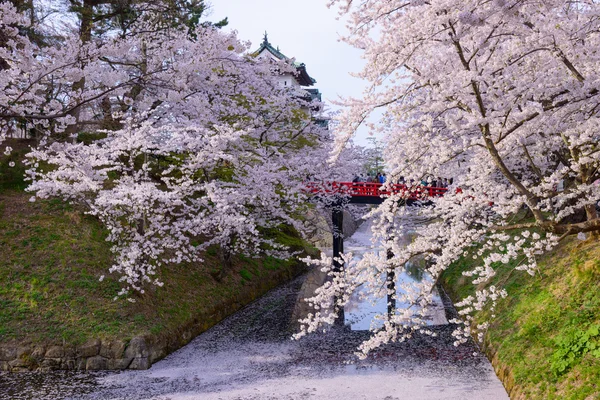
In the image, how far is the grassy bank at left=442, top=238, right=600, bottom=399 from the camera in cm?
811

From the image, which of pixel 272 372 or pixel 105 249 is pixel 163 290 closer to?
pixel 105 249

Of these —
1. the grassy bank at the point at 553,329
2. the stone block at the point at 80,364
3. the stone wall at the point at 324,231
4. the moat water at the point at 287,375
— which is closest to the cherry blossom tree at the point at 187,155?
the stone block at the point at 80,364

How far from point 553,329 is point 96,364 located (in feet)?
32.5

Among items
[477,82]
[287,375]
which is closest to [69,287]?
[287,375]

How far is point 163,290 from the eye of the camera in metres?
15.4

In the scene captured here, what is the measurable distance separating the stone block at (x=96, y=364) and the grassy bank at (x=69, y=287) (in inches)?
19.4

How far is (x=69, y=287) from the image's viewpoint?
1384cm

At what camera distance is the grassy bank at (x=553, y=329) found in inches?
319

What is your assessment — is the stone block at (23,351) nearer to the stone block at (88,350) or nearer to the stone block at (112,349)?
the stone block at (88,350)

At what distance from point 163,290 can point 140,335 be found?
9.43 feet

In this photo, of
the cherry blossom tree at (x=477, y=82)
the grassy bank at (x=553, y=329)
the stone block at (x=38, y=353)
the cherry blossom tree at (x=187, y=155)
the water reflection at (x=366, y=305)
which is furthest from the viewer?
the water reflection at (x=366, y=305)

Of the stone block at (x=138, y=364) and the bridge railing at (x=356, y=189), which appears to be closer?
the stone block at (x=138, y=364)

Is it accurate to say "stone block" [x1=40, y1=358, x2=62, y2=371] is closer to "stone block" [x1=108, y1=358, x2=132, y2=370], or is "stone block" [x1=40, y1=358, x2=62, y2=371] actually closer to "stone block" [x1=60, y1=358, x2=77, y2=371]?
"stone block" [x1=60, y1=358, x2=77, y2=371]

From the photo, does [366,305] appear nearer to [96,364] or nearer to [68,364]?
[96,364]
